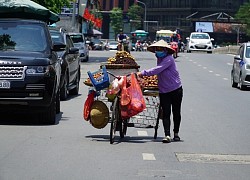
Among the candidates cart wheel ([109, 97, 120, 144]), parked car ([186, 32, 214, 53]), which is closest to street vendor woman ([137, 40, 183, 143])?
cart wheel ([109, 97, 120, 144])

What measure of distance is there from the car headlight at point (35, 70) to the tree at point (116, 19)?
11851 centimetres

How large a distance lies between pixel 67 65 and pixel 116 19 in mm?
114827

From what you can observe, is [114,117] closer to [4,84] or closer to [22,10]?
[4,84]

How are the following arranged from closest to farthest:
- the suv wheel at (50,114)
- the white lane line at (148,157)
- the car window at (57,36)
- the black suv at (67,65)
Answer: the white lane line at (148,157)
the suv wheel at (50,114)
the black suv at (67,65)
the car window at (57,36)

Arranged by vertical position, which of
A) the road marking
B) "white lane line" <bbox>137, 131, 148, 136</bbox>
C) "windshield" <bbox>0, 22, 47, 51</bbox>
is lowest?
the road marking

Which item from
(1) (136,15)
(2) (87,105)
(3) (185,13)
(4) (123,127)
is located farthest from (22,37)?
(1) (136,15)

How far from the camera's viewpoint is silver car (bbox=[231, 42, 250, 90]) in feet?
81.7

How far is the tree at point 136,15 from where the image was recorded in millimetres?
135875

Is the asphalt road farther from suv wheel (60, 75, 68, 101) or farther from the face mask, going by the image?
suv wheel (60, 75, 68, 101)

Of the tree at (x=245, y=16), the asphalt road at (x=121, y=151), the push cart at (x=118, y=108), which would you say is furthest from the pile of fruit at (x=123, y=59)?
the tree at (x=245, y=16)

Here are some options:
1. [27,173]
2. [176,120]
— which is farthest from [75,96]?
[27,173]

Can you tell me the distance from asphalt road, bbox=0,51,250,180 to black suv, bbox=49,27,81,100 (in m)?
1.92

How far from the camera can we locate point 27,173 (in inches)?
364

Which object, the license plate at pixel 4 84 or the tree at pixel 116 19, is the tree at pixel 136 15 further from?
the license plate at pixel 4 84
